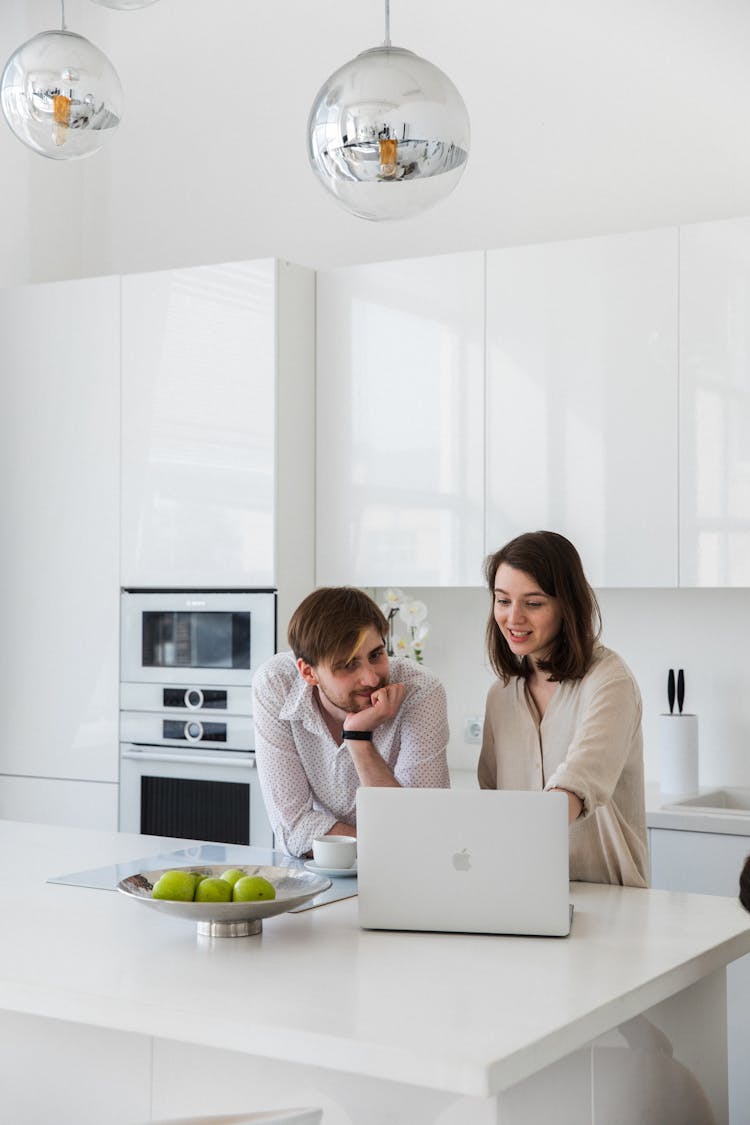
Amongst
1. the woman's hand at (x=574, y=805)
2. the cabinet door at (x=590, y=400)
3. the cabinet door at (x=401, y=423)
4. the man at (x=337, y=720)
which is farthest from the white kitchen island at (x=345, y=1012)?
the cabinet door at (x=401, y=423)

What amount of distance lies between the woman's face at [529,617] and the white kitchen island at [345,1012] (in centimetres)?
47

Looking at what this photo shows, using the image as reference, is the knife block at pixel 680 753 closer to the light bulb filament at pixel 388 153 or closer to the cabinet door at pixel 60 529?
the cabinet door at pixel 60 529

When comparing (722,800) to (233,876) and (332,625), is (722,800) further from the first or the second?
(233,876)

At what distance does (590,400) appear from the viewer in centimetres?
329

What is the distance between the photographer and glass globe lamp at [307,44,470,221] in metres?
1.56

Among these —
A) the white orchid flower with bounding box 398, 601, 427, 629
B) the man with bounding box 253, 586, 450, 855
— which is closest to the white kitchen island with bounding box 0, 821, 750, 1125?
the man with bounding box 253, 586, 450, 855

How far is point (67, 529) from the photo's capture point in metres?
3.83

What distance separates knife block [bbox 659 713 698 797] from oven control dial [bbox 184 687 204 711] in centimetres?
121

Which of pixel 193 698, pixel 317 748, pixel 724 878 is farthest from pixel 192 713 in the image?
pixel 724 878

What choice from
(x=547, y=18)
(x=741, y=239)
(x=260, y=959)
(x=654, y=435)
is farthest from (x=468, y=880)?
(x=547, y=18)

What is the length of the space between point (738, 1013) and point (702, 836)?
379 millimetres

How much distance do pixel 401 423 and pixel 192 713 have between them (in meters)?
0.95

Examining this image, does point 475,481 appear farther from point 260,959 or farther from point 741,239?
point 260,959

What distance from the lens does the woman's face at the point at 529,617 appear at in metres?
2.32
